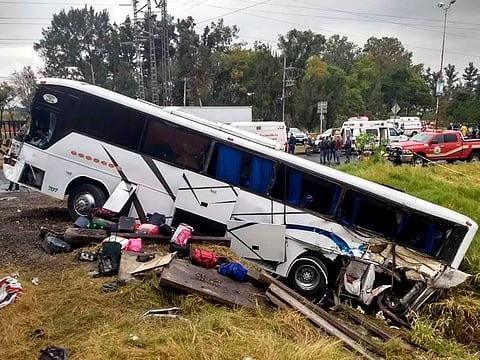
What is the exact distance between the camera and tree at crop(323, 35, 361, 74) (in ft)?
283

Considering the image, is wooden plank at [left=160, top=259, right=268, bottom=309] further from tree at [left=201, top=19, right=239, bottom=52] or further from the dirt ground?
tree at [left=201, top=19, right=239, bottom=52]

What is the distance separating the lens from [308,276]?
31.3 ft

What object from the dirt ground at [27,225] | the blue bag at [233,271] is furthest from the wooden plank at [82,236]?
the blue bag at [233,271]

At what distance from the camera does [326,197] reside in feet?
31.4

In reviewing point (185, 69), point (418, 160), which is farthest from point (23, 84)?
point (418, 160)

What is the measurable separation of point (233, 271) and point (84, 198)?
498 cm

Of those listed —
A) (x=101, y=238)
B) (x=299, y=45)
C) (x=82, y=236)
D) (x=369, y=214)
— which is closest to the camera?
(x=82, y=236)

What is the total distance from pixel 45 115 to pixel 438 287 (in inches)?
343

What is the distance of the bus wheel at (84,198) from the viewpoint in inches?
416

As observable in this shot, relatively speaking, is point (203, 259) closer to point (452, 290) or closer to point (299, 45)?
point (452, 290)

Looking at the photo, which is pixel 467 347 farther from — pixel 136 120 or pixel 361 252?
pixel 136 120

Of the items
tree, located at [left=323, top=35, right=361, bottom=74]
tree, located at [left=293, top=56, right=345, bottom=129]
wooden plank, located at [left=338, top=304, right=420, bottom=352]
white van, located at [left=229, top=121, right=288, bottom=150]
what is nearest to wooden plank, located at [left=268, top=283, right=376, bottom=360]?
wooden plank, located at [left=338, top=304, right=420, bottom=352]

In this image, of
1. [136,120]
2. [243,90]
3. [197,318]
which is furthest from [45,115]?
[243,90]

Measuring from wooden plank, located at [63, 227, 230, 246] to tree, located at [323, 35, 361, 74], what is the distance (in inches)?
3163
